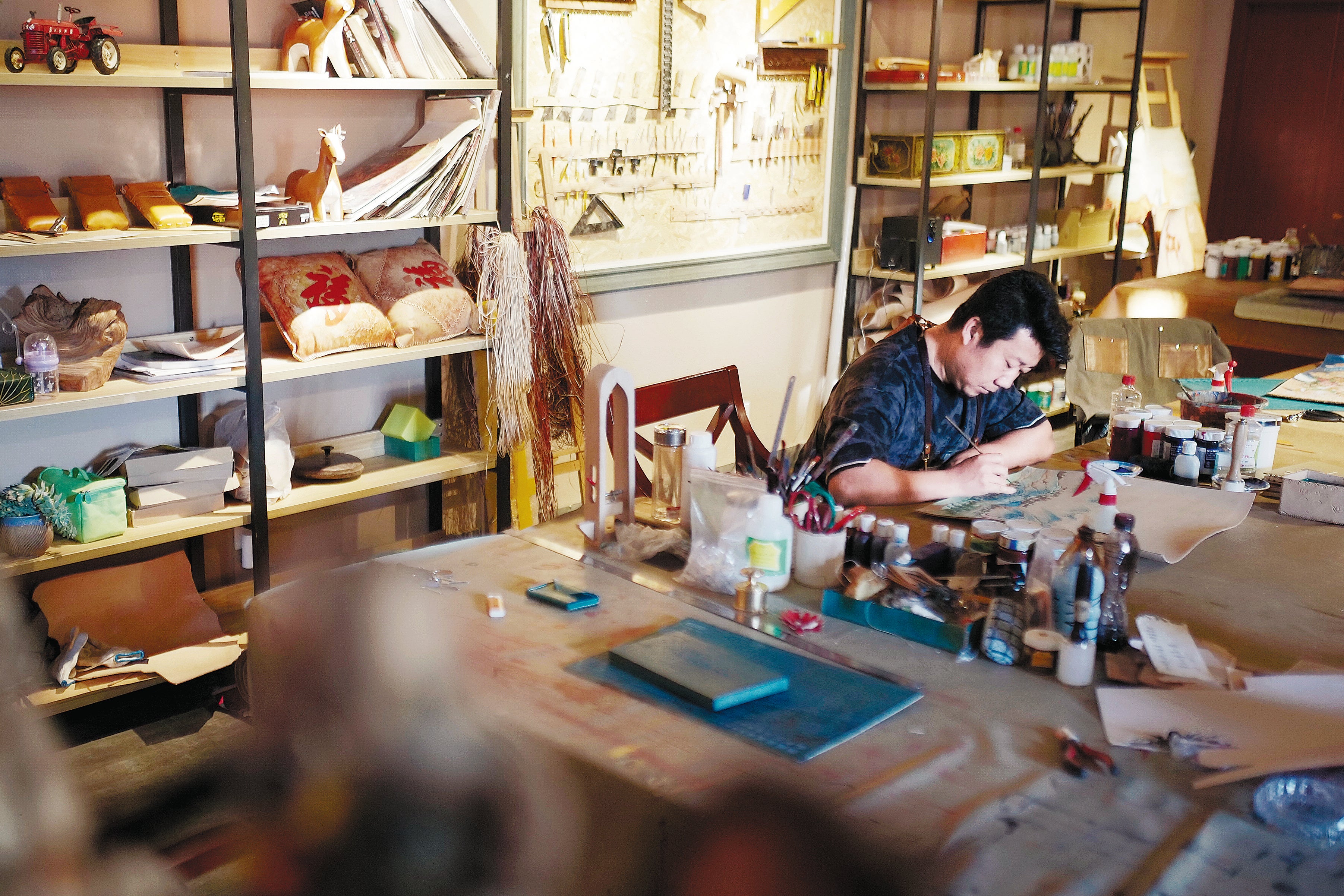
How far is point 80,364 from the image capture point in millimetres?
2695

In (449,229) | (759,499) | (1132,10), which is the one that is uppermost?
(1132,10)

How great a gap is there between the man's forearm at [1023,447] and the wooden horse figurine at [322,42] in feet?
6.25

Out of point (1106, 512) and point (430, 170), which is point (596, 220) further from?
point (1106, 512)

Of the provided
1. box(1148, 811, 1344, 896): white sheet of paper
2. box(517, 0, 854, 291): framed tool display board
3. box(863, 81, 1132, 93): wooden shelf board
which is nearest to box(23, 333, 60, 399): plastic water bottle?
box(517, 0, 854, 291): framed tool display board

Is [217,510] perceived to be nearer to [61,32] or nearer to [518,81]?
[61,32]

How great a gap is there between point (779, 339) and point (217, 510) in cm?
259

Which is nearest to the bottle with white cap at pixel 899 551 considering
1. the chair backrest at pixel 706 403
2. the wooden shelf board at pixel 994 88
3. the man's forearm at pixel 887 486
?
the man's forearm at pixel 887 486

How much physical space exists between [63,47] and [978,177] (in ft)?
12.1

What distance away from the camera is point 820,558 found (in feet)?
6.23

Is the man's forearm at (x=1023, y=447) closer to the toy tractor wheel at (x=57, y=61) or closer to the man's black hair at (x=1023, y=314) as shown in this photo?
the man's black hair at (x=1023, y=314)

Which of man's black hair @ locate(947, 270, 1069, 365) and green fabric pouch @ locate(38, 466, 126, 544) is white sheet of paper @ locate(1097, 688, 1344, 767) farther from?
green fabric pouch @ locate(38, 466, 126, 544)

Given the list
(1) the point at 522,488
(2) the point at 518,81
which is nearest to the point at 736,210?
(2) the point at 518,81

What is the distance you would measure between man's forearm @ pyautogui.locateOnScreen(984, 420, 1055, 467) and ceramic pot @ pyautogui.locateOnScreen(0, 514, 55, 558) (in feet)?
7.31

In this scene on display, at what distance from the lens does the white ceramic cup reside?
1.89 m
